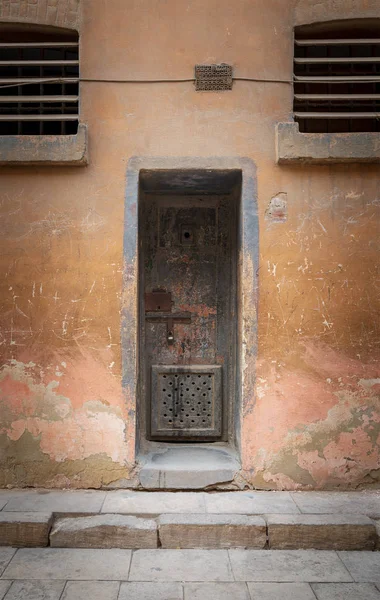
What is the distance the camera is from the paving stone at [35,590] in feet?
10.5

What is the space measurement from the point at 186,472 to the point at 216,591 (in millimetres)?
1324

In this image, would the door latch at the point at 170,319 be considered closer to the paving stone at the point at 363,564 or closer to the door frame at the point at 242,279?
the door frame at the point at 242,279

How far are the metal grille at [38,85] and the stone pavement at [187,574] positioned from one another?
361cm

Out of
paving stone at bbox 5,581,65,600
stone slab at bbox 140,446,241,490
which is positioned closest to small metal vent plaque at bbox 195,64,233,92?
stone slab at bbox 140,446,241,490

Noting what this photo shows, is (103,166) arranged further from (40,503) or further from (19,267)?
(40,503)

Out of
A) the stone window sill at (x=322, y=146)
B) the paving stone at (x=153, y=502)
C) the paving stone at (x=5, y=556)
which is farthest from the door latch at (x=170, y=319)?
the paving stone at (x=5, y=556)

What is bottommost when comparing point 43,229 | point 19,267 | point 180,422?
point 180,422

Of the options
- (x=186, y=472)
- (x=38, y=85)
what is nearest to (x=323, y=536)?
(x=186, y=472)

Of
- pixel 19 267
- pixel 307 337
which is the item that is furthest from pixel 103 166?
pixel 307 337

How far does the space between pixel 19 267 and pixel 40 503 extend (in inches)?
78.6

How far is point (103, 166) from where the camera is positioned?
4.63m

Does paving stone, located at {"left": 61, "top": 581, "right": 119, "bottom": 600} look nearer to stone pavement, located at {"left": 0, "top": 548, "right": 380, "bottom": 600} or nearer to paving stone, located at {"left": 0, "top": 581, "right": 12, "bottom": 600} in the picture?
stone pavement, located at {"left": 0, "top": 548, "right": 380, "bottom": 600}

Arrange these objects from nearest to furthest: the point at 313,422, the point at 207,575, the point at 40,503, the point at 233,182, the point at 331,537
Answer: the point at 207,575, the point at 331,537, the point at 40,503, the point at 313,422, the point at 233,182

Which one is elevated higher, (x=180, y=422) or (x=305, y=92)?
(x=305, y=92)
